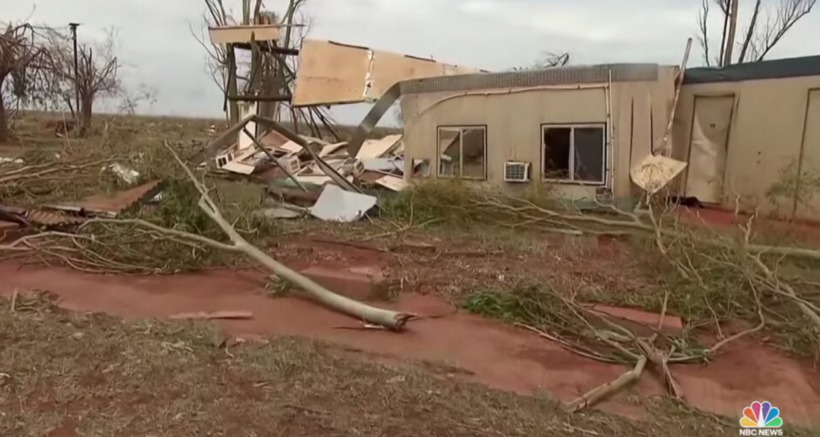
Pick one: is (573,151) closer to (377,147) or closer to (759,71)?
(759,71)

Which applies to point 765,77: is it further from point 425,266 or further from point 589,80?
point 425,266

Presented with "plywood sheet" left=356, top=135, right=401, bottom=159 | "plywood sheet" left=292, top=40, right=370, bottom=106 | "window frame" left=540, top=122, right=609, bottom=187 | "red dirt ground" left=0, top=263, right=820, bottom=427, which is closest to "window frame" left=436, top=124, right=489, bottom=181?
"window frame" left=540, top=122, right=609, bottom=187

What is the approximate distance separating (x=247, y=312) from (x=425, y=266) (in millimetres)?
2361

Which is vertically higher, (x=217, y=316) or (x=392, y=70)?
(x=392, y=70)

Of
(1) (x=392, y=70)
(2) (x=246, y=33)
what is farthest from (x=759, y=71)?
(2) (x=246, y=33)

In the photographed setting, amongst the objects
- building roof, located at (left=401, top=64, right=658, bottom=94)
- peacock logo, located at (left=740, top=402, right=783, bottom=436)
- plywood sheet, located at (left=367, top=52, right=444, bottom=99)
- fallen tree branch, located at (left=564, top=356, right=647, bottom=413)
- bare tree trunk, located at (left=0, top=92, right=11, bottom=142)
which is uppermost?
plywood sheet, located at (left=367, top=52, right=444, bottom=99)

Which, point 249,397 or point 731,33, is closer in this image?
point 249,397

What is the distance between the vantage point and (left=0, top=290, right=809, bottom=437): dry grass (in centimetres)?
366

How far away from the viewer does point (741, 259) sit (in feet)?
19.5

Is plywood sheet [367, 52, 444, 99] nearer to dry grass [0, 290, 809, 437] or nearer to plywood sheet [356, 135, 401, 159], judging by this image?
plywood sheet [356, 135, 401, 159]

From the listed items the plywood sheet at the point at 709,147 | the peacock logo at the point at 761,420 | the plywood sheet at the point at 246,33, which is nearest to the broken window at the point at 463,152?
the plywood sheet at the point at 709,147

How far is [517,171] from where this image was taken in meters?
11.9

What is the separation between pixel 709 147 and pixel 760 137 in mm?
883

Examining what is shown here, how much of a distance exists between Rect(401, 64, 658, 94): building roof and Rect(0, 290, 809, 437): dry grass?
7.97m
